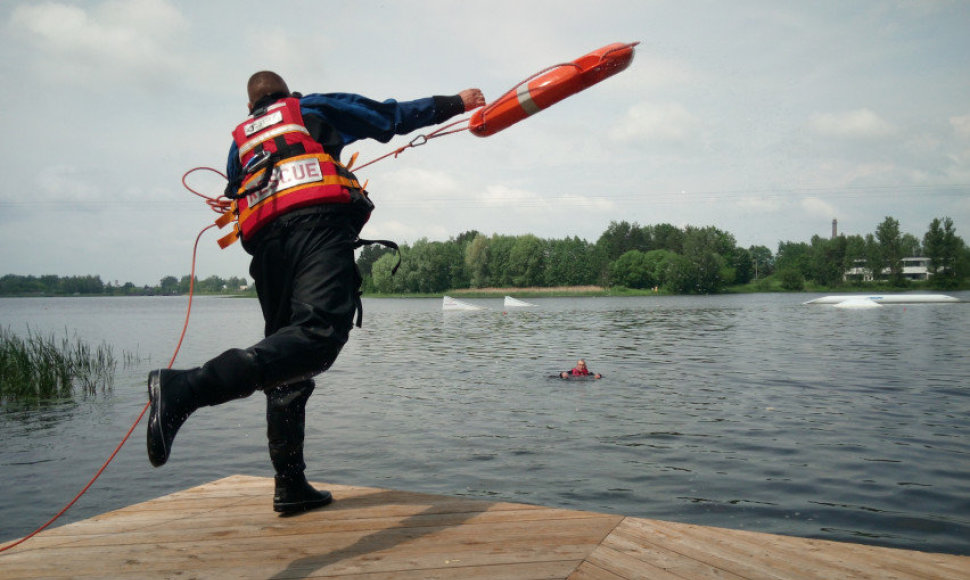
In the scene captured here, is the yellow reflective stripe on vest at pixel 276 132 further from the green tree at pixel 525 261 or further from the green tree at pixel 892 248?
the green tree at pixel 892 248

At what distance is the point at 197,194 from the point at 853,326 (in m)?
41.6

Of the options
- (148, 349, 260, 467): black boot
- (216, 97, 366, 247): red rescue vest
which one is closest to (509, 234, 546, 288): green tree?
(216, 97, 366, 247): red rescue vest

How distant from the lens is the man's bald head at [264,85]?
3.89 meters

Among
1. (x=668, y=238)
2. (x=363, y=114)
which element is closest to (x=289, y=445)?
(x=363, y=114)

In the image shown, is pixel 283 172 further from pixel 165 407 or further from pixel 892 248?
pixel 892 248

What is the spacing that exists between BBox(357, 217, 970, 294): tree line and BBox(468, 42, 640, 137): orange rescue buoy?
9905cm

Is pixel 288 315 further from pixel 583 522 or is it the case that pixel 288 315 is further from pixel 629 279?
pixel 629 279

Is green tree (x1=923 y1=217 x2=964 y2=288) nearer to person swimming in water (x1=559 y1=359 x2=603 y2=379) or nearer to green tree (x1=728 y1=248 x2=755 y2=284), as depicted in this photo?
green tree (x1=728 y1=248 x2=755 y2=284)

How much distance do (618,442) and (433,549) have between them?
8692 millimetres

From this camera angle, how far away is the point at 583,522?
3805 millimetres

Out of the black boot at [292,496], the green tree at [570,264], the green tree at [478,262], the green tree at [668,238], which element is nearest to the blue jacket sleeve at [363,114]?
the black boot at [292,496]

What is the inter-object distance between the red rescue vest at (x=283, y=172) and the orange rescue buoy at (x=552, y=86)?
39.7 inches

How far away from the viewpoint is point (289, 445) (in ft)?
13.3

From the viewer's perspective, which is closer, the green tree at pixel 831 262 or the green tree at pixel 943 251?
the green tree at pixel 943 251
